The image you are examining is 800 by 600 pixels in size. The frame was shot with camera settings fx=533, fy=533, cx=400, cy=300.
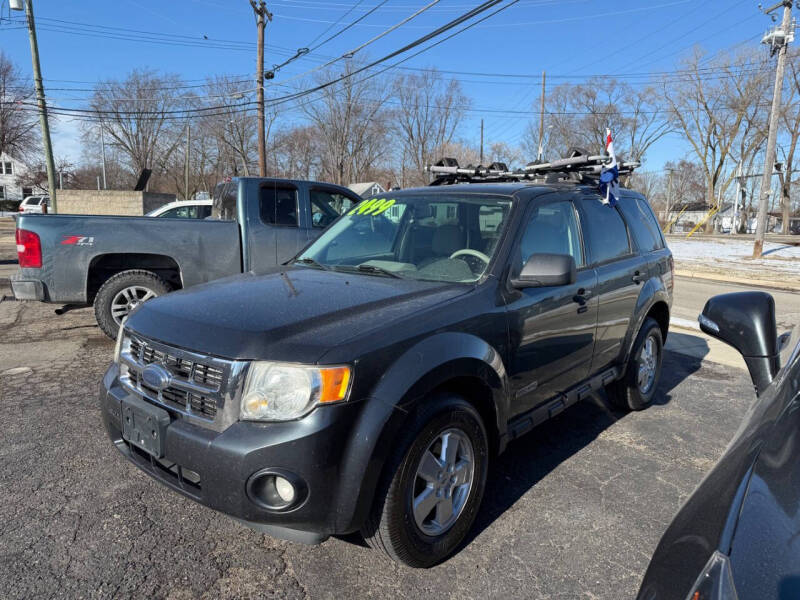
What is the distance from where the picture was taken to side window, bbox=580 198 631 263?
3756mm

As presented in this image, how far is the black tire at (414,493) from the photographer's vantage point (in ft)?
7.13

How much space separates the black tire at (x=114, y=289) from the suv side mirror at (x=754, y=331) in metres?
5.50

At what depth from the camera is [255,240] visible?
636 centimetres

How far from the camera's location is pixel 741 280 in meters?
13.8

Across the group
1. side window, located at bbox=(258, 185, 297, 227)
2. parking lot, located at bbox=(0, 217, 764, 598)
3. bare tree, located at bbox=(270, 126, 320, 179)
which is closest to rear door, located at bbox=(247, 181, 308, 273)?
side window, located at bbox=(258, 185, 297, 227)

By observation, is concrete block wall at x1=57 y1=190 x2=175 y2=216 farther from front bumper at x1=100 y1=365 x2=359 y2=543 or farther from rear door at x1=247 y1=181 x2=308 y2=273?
front bumper at x1=100 y1=365 x2=359 y2=543

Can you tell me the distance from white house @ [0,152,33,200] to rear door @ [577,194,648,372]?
80.6 m

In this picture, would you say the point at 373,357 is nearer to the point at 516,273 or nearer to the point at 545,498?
the point at 516,273

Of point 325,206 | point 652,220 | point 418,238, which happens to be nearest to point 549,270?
point 418,238

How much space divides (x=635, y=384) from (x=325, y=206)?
4460 mm

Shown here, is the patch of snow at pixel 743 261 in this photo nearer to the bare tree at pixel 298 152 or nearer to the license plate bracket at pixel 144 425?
the license plate bracket at pixel 144 425

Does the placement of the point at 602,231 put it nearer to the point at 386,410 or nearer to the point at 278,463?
the point at 386,410

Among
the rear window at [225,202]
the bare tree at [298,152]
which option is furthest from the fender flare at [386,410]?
the bare tree at [298,152]

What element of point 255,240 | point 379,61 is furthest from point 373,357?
point 379,61
